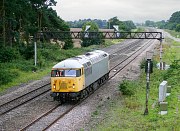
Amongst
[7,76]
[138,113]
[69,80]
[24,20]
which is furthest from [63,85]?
[24,20]

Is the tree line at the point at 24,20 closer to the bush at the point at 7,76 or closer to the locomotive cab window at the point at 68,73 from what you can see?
the bush at the point at 7,76

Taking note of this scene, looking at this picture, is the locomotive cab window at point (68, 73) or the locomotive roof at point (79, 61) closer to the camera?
the locomotive cab window at point (68, 73)

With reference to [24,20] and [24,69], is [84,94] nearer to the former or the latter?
[24,69]

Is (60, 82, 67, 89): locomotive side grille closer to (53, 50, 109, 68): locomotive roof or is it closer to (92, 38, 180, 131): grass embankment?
(53, 50, 109, 68): locomotive roof

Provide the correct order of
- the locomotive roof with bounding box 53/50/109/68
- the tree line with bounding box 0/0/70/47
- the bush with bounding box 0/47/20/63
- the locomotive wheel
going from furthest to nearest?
the tree line with bounding box 0/0/70/47
the bush with bounding box 0/47/20/63
the locomotive wheel
the locomotive roof with bounding box 53/50/109/68

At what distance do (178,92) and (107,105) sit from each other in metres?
6.69

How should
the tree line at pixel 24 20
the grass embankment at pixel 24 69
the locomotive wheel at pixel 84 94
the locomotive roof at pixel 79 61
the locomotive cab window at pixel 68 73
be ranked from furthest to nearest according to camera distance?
the tree line at pixel 24 20
the grass embankment at pixel 24 69
the locomotive wheel at pixel 84 94
the locomotive roof at pixel 79 61
the locomotive cab window at pixel 68 73

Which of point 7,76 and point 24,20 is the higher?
point 24,20

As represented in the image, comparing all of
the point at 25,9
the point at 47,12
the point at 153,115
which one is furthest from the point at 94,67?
the point at 47,12

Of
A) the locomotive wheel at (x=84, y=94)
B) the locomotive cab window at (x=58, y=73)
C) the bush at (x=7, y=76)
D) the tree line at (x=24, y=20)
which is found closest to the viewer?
the locomotive cab window at (x=58, y=73)

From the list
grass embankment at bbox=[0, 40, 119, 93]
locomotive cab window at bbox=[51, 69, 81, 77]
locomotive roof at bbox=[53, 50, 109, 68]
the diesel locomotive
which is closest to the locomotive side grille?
the diesel locomotive

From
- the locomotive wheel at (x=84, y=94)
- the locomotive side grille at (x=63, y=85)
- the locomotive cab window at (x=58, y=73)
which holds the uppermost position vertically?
the locomotive cab window at (x=58, y=73)

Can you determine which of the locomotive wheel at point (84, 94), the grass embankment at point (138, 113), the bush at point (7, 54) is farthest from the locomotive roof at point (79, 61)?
the bush at point (7, 54)

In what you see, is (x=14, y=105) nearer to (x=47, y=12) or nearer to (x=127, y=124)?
(x=127, y=124)
